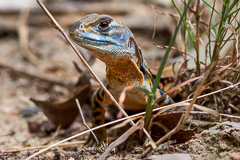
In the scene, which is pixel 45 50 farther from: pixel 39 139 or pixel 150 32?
pixel 39 139

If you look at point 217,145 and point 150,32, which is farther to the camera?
point 150,32

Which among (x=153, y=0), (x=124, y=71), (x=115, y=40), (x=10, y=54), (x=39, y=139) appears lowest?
(x=10, y=54)

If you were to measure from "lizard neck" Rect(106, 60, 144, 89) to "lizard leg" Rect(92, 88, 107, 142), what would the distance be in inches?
14.9

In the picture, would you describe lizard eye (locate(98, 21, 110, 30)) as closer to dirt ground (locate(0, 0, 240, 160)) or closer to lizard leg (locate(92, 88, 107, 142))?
lizard leg (locate(92, 88, 107, 142))

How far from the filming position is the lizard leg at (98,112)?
3604mm

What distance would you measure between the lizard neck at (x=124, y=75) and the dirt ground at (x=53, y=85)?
737 mm

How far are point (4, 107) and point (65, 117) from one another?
5.11 ft

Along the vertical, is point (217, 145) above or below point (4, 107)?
above

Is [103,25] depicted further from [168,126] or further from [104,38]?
[168,126]

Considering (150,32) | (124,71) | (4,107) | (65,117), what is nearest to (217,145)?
(124,71)

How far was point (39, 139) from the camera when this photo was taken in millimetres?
4000

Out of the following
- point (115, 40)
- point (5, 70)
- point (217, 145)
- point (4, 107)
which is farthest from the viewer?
point (5, 70)

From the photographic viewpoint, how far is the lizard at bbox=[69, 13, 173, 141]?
273 centimetres

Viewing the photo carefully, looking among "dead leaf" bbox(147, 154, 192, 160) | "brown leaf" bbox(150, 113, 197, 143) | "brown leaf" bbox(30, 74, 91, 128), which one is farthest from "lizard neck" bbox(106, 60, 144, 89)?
"dead leaf" bbox(147, 154, 192, 160)
